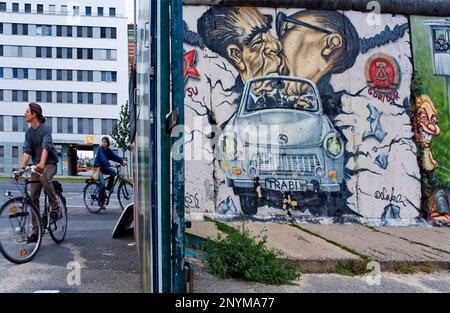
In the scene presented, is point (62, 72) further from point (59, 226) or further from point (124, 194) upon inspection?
point (59, 226)

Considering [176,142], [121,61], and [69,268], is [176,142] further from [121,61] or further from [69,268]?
[121,61]

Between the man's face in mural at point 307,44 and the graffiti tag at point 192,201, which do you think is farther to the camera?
the man's face in mural at point 307,44

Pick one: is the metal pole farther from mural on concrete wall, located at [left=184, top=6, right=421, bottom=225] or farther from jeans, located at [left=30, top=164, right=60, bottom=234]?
mural on concrete wall, located at [left=184, top=6, right=421, bottom=225]

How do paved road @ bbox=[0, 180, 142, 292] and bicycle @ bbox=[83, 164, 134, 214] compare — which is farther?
bicycle @ bbox=[83, 164, 134, 214]

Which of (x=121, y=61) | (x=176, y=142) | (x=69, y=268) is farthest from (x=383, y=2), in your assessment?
(x=121, y=61)

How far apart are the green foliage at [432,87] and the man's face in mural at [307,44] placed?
1.48 m

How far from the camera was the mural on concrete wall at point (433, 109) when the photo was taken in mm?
6945

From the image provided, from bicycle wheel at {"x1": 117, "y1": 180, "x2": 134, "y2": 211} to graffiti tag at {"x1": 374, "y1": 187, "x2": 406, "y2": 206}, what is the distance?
540 cm

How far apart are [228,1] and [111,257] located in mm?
4737

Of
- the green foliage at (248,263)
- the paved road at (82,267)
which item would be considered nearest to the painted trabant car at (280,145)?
the paved road at (82,267)

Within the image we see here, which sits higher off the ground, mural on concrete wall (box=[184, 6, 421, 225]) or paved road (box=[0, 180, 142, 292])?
mural on concrete wall (box=[184, 6, 421, 225])

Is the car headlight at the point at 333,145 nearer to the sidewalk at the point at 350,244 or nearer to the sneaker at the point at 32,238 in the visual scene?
the sidewalk at the point at 350,244

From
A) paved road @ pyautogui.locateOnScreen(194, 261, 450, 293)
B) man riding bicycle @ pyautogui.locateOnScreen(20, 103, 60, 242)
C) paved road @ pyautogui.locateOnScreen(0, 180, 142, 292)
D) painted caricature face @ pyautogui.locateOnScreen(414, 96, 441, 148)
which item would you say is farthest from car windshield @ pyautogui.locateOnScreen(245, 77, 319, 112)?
paved road @ pyautogui.locateOnScreen(194, 261, 450, 293)

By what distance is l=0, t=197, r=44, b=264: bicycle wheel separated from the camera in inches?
172
